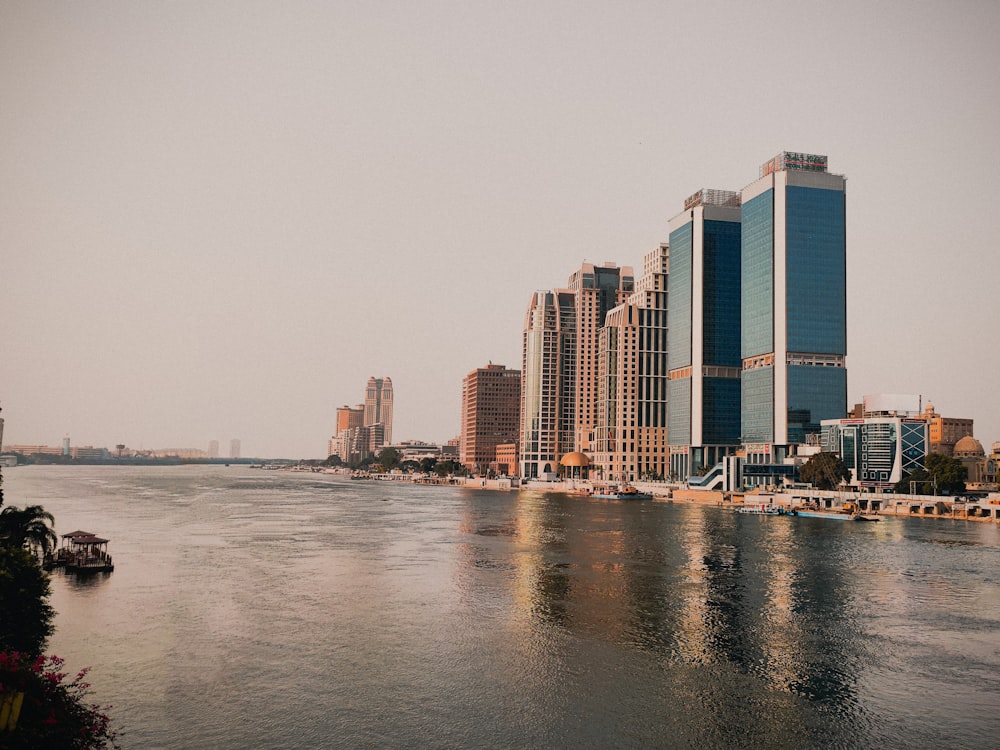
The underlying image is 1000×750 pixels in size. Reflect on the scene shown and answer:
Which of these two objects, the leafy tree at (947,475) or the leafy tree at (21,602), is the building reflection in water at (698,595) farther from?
the leafy tree at (947,475)

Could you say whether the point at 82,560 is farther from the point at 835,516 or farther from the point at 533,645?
the point at 835,516

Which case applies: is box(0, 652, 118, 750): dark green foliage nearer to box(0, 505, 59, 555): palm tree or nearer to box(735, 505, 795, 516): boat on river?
box(0, 505, 59, 555): palm tree

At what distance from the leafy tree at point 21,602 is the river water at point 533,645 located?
431 centimetres

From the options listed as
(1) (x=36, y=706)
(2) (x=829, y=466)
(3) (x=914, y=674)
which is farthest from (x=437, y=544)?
(2) (x=829, y=466)

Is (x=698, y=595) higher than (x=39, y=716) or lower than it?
lower

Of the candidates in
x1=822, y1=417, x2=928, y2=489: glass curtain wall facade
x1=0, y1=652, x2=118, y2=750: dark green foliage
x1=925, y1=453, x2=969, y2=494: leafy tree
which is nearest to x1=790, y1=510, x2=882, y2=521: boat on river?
x1=925, y1=453, x2=969, y2=494: leafy tree

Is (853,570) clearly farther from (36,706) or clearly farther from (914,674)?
(36,706)

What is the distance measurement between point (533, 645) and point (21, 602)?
31.0 metres

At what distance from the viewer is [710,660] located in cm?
4803

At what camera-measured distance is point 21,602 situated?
139 ft

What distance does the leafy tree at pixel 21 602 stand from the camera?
41375mm

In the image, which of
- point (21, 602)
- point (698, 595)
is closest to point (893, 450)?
point (698, 595)

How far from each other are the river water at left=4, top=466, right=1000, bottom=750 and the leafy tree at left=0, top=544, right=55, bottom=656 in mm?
4306

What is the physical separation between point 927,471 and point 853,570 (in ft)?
383
